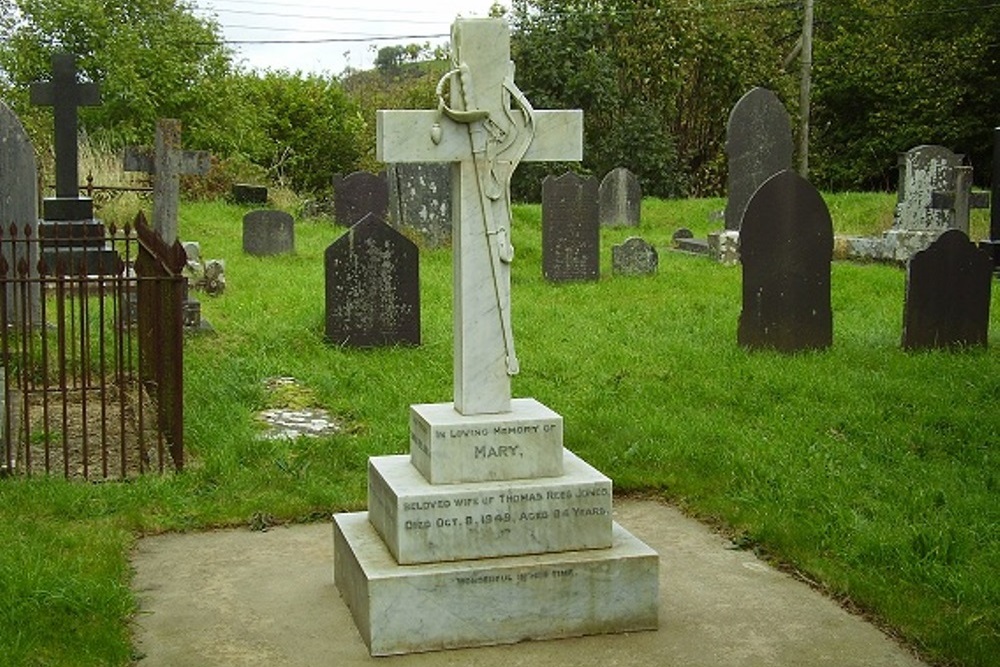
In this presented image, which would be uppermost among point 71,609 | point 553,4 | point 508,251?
point 553,4

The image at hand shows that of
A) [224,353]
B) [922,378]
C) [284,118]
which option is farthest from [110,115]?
[922,378]

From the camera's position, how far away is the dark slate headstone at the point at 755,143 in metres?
18.3

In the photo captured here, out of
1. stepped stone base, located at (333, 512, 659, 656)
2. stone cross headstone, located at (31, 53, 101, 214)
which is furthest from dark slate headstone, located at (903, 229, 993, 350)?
stone cross headstone, located at (31, 53, 101, 214)

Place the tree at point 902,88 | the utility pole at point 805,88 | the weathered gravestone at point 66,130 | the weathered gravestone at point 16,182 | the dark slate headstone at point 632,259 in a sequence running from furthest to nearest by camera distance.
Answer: the tree at point 902,88, the utility pole at point 805,88, the dark slate headstone at point 632,259, the weathered gravestone at point 66,130, the weathered gravestone at point 16,182

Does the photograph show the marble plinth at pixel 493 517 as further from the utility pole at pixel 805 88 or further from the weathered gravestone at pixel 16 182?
Answer: the utility pole at pixel 805 88

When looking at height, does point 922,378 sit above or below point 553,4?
below

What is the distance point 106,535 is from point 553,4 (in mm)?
26675

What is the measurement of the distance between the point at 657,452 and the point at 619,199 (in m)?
15.6

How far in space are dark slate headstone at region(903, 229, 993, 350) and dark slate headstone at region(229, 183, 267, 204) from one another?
15058mm

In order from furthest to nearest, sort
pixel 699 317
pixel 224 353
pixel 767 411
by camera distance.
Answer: pixel 699 317, pixel 224 353, pixel 767 411

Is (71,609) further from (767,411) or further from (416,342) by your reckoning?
(416,342)

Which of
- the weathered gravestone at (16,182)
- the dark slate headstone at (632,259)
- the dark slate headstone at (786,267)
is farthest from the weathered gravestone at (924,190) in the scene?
the weathered gravestone at (16,182)

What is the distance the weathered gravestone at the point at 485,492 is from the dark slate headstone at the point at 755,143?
1343 cm

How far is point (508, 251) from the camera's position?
5301 mm
